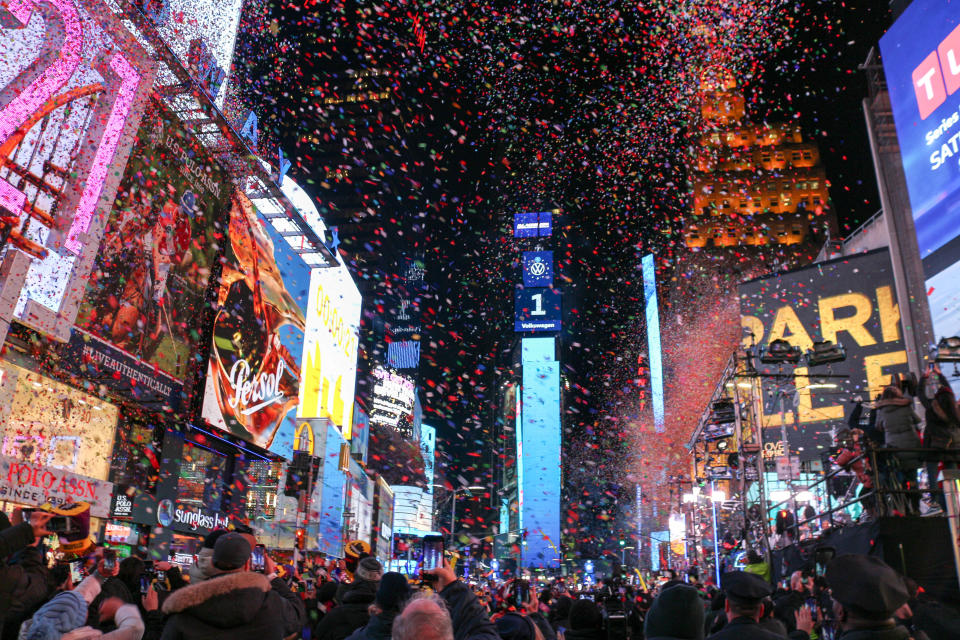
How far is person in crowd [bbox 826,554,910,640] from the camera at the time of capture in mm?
2960

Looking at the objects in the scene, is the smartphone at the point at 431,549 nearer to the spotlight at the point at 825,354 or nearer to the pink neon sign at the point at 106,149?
the spotlight at the point at 825,354

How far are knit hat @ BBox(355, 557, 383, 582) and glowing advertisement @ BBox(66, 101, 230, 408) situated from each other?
537 inches

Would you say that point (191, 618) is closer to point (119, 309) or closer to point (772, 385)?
point (119, 309)

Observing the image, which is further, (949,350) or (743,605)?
(949,350)

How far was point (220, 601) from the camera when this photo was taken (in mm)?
3311

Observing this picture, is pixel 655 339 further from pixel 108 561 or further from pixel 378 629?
pixel 378 629

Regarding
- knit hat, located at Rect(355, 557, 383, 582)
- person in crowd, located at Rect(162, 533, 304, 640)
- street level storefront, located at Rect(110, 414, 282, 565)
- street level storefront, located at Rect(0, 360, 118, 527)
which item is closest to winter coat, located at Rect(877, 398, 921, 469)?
knit hat, located at Rect(355, 557, 383, 582)

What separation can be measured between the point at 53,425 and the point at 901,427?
54.8ft

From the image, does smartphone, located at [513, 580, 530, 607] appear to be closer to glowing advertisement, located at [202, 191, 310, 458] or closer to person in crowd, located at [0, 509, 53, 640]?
person in crowd, located at [0, 509, 53, 640]

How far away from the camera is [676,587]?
12.5ft

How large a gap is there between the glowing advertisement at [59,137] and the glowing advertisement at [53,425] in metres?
1.91

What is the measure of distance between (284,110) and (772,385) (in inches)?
2930

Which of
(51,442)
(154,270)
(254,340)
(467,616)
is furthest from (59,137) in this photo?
(467,616)

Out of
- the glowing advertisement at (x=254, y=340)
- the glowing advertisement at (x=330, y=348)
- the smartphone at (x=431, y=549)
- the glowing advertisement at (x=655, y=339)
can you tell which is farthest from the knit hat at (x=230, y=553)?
the glowing advertisement at (x=655, y=339)
